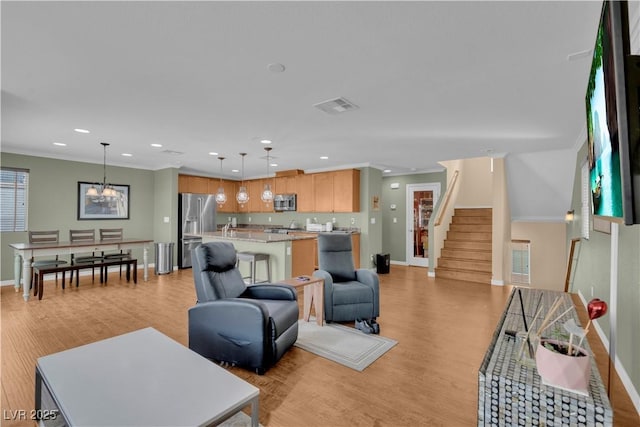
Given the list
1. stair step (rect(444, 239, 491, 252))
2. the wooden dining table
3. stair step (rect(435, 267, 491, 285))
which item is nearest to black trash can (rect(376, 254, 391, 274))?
stair step (rect(435, 267, 491, 285))

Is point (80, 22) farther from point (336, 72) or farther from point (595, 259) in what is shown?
point (595, 259)

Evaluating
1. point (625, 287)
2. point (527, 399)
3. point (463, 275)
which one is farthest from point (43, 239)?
point (463, 275)

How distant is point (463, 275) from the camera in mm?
6445

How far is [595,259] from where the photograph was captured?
3625 mm

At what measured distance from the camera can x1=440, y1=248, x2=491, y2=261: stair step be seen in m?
6.56

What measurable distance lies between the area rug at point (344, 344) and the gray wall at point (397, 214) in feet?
16.6

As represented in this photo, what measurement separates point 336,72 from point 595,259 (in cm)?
370

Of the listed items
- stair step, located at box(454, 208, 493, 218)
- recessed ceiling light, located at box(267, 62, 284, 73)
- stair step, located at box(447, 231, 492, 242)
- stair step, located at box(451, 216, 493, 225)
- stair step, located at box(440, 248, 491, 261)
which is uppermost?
recessed ceiling light, located at box(267, 62, 284, 73)

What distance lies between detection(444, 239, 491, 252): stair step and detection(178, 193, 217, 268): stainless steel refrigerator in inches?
232

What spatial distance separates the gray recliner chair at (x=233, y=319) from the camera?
2.54 metres

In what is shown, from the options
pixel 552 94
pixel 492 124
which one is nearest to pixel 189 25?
pixel 552 94

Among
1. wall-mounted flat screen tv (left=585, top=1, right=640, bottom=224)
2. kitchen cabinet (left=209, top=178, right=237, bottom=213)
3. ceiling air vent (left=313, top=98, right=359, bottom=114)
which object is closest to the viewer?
wall-mounted flat screen tv (left=585, top=1, right=640, bottom=224)

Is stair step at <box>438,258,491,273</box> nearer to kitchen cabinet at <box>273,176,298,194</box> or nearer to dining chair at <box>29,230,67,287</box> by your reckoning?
kitchen cabinet at <box>273,176,298,194</box>

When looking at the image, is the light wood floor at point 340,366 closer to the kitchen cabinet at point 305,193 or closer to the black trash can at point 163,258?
the black trash can at point 163,258
